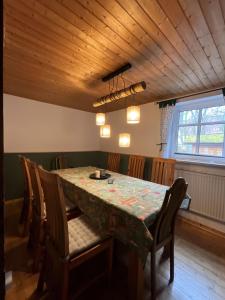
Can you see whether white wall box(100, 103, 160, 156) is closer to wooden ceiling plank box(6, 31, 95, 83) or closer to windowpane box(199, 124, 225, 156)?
windowpane box(199, 124, 225, 156)

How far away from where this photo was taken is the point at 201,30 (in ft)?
3.95

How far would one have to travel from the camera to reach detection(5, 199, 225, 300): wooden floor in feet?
4.31

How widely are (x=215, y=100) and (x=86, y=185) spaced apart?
2.23 m

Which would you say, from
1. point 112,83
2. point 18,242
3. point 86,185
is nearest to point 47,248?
point 86,185

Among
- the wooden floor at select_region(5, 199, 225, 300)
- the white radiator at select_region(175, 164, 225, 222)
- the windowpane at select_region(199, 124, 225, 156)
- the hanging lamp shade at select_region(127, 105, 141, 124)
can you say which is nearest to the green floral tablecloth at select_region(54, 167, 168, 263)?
the wooden floor at select_region(5, 199, 225, 300)

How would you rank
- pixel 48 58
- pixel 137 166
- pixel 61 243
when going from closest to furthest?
pixel 61 243, pixel 48 58, pixel 137 166

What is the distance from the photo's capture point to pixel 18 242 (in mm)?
1856

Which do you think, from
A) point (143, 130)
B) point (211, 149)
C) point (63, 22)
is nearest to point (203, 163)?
point (211, 149)

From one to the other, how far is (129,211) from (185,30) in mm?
1439

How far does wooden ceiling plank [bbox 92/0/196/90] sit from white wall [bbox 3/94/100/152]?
234cm

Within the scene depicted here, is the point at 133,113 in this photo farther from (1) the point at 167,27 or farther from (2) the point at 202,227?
(2) the point at 202,227

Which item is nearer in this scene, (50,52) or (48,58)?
(50,52)

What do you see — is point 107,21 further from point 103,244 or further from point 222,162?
point 222,162

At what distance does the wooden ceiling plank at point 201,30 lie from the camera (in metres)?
1.02
